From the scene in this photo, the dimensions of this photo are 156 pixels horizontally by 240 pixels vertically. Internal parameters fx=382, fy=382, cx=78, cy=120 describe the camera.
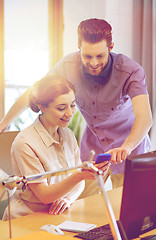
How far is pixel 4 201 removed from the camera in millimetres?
1550

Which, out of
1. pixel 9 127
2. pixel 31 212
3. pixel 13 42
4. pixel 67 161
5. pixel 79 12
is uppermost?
pixel 79 12

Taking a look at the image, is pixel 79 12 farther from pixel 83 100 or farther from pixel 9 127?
pixel 9 127

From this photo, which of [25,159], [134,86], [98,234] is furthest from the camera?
[134,86]

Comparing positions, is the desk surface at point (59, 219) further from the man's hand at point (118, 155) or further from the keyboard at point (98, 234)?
the man's hand at point (118, 155)

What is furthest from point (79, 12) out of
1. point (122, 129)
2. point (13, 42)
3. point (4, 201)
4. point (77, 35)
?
point (4, 201)

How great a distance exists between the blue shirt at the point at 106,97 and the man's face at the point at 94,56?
0.10 feet

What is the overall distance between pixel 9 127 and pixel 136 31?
1088 mm

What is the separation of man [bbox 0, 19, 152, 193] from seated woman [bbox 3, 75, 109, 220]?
0.15 metres

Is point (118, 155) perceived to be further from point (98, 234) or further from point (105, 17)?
point (105, 17)

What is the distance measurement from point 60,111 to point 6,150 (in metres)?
0.27

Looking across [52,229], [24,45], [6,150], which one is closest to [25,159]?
[6,150]

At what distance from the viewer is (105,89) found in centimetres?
185

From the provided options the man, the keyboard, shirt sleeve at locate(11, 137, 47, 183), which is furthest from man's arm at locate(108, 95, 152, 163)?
the keyboard

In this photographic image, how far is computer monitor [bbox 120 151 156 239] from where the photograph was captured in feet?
3.01
